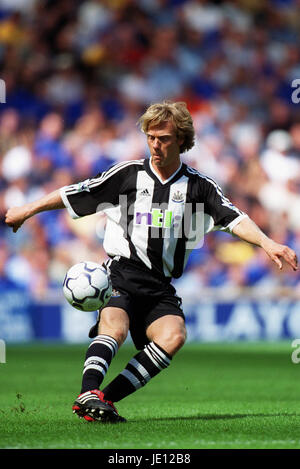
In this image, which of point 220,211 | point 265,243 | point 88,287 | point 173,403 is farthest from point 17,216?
point 173,403

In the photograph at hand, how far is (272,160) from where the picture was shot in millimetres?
14516

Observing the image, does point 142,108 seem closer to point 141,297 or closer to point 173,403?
point 173,403

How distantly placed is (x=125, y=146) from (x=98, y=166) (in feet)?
1.98

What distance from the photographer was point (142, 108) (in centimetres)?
1594

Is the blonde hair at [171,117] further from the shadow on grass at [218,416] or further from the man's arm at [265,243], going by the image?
the shadow on grass at [218,416]

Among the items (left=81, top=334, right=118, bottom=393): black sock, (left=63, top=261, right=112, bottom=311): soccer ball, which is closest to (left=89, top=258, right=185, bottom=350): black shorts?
(left=63, top=261, right=112, bottom=311): soccer ball

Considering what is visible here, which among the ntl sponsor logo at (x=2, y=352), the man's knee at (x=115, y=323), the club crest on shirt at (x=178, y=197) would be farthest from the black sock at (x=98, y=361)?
the ntl sponsor logo at (x=2, y=352)

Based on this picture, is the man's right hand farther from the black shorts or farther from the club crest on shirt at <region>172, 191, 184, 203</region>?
the club crest on shirt at <region>172, 191, 184, 203</region>

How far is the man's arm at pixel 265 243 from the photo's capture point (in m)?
4.70

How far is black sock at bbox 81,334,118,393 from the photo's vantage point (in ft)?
16.1

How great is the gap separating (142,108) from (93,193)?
10658 mm

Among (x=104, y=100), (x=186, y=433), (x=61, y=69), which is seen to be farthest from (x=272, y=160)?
(x=186, y=433)

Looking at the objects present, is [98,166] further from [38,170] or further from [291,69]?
[291,69]
